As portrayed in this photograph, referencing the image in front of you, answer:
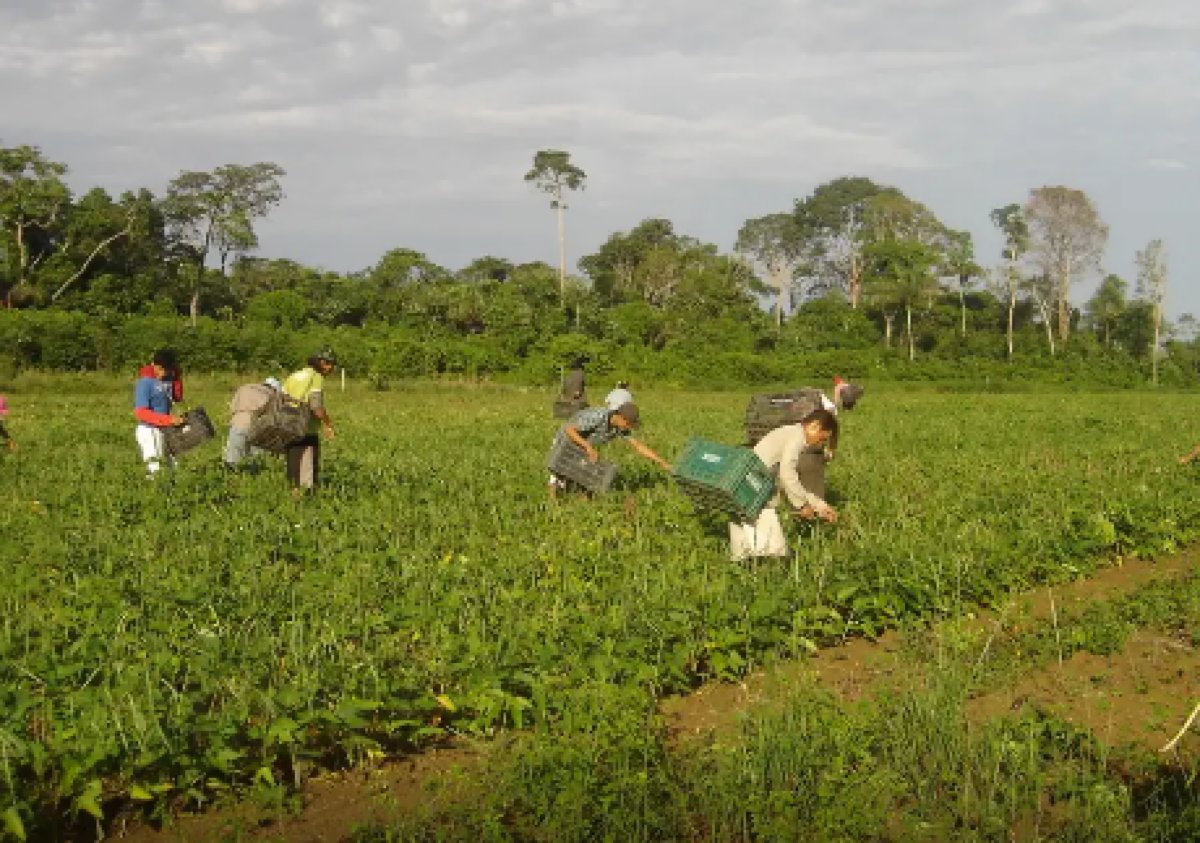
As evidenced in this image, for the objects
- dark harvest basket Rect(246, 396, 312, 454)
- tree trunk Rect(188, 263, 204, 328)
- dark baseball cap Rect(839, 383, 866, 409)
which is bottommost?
dark harvest basket Rect(246, 396, 312, 454)

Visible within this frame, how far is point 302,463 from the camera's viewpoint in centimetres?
1151

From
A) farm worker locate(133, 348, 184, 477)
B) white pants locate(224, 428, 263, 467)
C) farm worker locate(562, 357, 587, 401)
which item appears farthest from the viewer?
farm worker locate(562, 357, 587, 401)

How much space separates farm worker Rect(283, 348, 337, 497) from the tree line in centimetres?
2761

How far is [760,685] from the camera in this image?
654cm

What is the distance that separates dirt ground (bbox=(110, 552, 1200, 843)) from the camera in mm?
4785

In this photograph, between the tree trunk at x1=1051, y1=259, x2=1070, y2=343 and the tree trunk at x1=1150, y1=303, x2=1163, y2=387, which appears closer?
the tree trunk at x1=1150, y1=303, x2=1163, y2=387

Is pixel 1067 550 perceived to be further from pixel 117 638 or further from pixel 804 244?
pixel 804 244

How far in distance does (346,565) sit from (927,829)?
4.90 metres

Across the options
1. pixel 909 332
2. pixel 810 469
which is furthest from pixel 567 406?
pixel 909 332

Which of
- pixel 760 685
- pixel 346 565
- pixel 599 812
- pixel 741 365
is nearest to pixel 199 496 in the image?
pixel 346 565

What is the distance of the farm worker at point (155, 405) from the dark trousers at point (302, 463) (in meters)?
1.54

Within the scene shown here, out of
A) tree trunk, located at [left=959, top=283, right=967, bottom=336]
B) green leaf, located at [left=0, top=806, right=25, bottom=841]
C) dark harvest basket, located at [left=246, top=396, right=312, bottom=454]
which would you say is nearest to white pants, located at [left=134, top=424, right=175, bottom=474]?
dark harvest basket, located at [left=246, top=396, right=312, bottom=454]

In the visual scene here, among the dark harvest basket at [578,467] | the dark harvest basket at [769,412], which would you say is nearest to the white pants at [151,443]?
the dark harvest basket at [578,467]

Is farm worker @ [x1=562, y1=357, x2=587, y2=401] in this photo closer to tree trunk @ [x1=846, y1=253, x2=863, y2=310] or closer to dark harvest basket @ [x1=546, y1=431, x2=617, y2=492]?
dark harvest basket @ [x1=546, y1=431, x2=617, y2=492]
